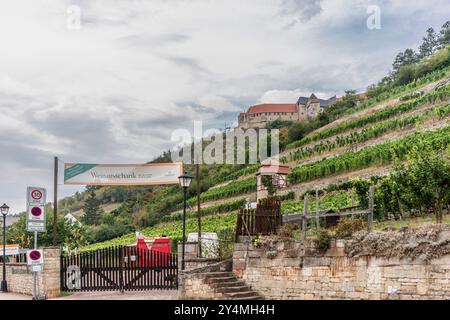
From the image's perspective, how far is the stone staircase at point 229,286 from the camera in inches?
578

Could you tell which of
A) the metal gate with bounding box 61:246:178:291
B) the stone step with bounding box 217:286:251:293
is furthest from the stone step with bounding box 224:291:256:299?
the metal gate with bounding box 61:246:178:291

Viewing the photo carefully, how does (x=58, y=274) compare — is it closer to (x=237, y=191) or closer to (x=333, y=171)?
(x=333, y=171)

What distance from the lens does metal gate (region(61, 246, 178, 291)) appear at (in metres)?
18.2

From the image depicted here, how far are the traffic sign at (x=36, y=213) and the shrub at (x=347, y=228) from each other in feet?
29.5

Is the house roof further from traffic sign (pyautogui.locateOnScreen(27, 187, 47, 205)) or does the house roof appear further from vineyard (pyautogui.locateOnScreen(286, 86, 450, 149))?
traffic sign (pyautogui.locateOnScreen(27, 187, 47, 205))

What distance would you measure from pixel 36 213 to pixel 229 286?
21.2 feet

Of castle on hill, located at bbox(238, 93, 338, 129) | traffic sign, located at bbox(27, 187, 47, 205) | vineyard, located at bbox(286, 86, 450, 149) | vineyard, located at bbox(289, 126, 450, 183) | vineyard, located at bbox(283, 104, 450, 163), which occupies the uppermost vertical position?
castle on hill, located at bbox(238, 93, 338, 129)

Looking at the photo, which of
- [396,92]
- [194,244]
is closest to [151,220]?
[396,92]

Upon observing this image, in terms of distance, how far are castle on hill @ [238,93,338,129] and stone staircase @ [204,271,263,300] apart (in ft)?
408

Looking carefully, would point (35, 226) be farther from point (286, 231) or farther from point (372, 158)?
point (372, 158)

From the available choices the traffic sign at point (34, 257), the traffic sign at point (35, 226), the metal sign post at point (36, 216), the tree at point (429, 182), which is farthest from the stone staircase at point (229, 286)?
the tree at point (429, 182)

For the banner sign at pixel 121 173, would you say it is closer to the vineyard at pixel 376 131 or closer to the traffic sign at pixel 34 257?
the traffic sign at pixel 34 257

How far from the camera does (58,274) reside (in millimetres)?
18578

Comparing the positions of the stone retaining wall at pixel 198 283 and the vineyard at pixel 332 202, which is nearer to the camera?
the stone retaining wall at pixel 198 283
